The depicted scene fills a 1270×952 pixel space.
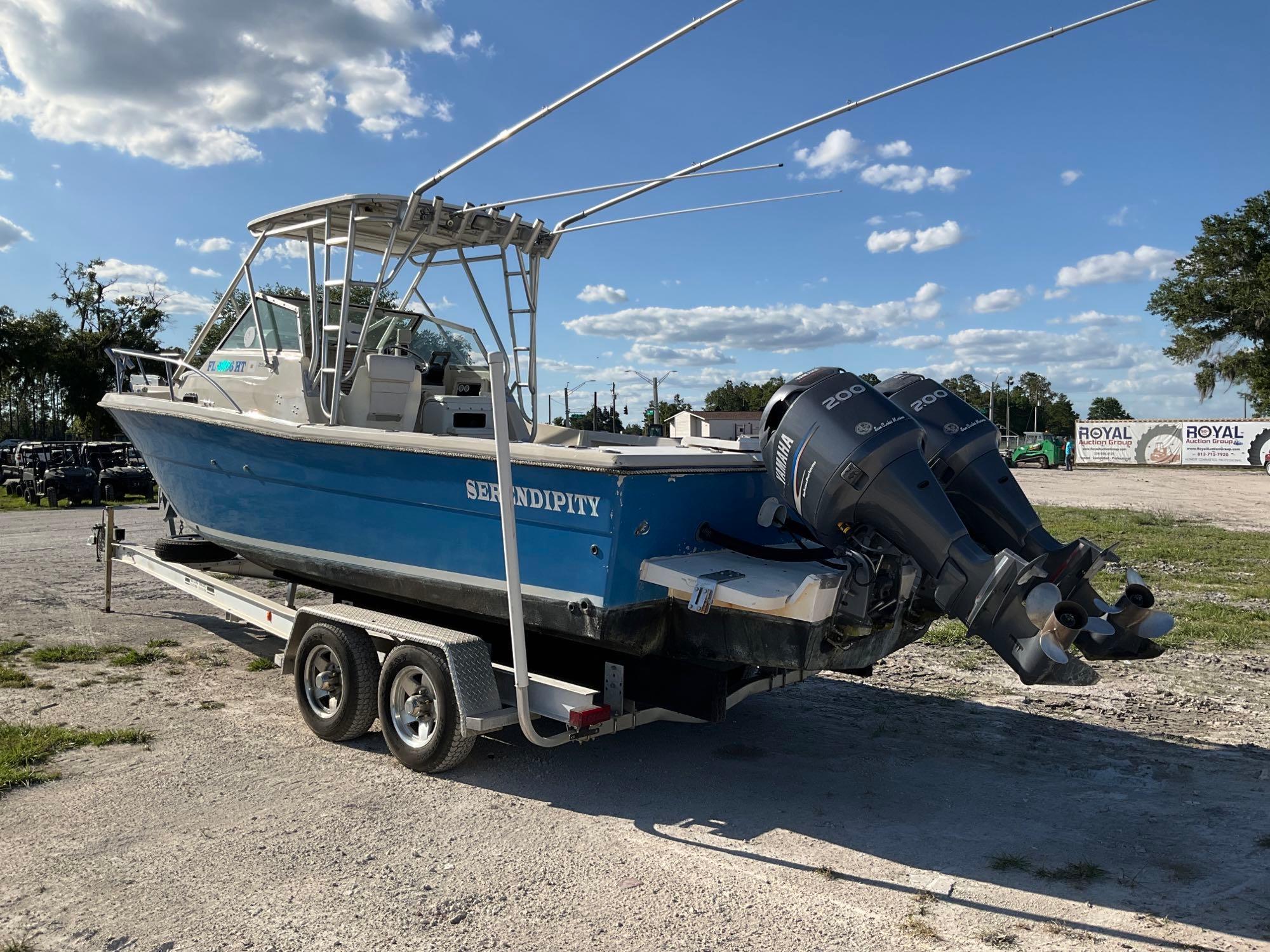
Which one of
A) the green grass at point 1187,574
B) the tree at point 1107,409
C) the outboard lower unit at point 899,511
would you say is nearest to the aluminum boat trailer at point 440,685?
the outboard lower unit at point 899,511

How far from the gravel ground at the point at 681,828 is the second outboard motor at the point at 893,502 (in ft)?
2.96

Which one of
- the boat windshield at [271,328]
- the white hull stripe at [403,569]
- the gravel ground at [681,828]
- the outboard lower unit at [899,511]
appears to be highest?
the boat windshield at [271,328]

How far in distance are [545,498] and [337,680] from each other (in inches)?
74.0

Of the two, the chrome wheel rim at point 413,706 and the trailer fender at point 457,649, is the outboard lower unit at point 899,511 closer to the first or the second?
the trailer fender at point 457,649

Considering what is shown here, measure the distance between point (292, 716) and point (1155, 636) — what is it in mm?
4554

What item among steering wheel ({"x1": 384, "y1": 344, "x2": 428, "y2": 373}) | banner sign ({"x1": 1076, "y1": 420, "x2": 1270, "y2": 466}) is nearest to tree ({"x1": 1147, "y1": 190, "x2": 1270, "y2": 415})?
banner sign ({"x1": 1076, "y1": 420, "x2": 1270, "y2": 466})

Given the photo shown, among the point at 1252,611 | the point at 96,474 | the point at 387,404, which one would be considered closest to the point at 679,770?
the point at 387,404

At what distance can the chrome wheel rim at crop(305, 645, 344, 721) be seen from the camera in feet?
16.9

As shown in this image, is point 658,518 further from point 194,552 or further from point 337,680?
point 194,552

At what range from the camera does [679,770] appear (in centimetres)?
475

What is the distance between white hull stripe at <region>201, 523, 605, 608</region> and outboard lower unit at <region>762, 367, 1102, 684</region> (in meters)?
1.04

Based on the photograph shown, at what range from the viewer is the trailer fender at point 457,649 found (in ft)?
14.2

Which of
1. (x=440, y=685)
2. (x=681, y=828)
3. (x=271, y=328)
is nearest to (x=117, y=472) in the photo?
(x=271, y=328)

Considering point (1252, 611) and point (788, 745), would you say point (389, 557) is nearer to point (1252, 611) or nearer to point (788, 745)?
point (788, 745)
